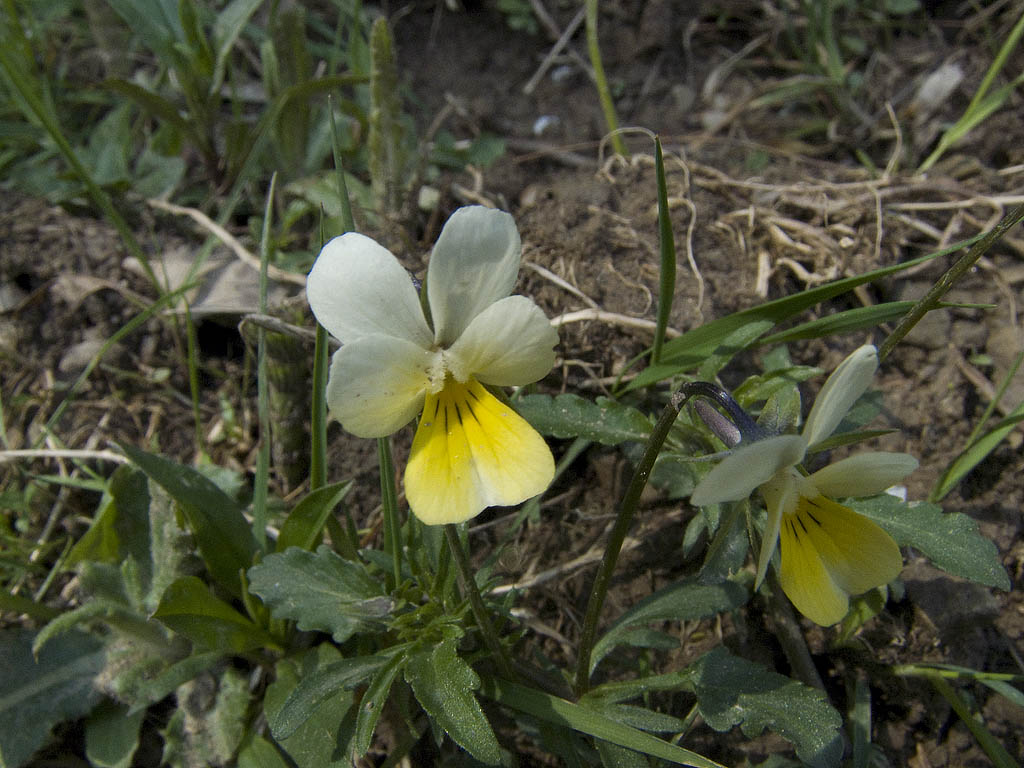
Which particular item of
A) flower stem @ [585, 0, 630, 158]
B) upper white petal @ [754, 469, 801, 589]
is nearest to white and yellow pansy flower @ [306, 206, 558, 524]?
upper white petal @ [754, 469, 801, 589]

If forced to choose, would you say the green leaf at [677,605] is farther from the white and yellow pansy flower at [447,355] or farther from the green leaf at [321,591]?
the white and yellow pansy flower at [447,355]

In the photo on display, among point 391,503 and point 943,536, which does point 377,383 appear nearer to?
point 391,503

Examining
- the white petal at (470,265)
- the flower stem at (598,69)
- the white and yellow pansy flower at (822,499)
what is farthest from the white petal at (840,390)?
the flower stem at (598,69)

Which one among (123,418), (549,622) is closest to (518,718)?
(549,622)

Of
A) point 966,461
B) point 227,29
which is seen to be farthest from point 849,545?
point 227,29

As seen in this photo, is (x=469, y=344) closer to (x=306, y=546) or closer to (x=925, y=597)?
(x=306, y=546)

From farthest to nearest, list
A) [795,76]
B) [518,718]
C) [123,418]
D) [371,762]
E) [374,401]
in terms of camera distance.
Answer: [795,76]
[123,418]
[371,762]
[518,718]
[374,401]
